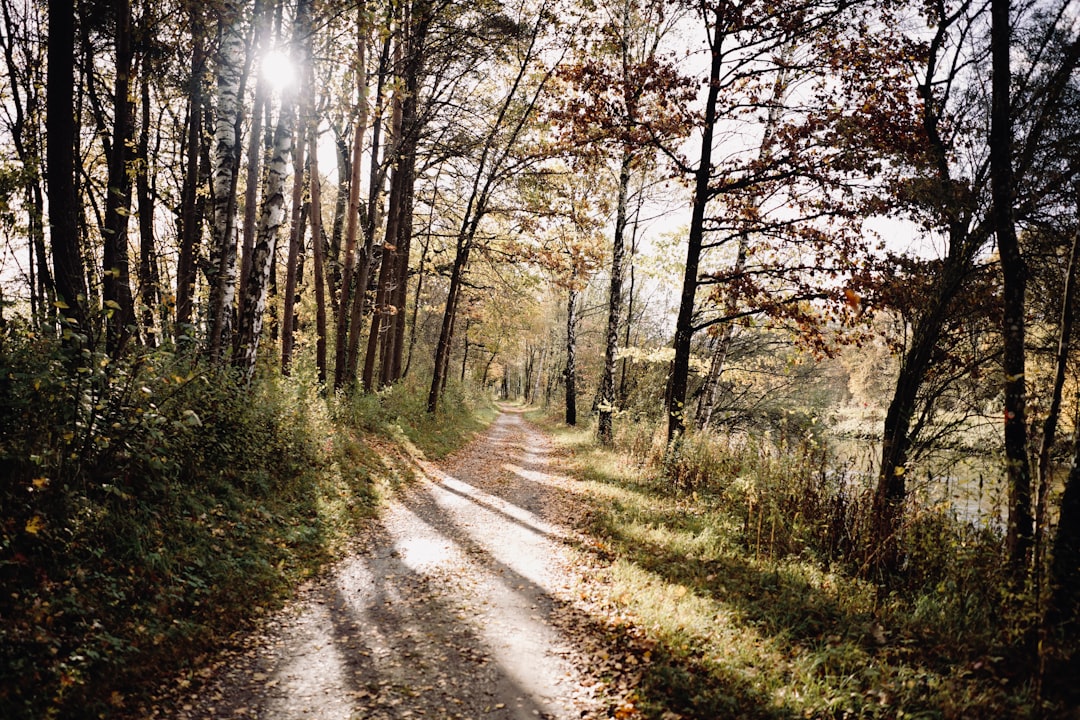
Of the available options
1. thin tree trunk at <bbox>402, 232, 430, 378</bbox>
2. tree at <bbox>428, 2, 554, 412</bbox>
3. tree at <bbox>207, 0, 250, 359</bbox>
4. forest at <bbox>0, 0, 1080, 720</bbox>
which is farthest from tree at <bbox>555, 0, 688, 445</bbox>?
thin tree trunk at <bbox>402, 232, 430, 378</bbox>

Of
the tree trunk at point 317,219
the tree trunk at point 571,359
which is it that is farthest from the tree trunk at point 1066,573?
the tree trunk at point 571,359

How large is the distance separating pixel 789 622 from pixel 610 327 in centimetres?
1121

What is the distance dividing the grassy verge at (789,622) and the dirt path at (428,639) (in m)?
0.73

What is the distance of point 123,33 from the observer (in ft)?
19.1

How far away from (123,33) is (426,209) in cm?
1603

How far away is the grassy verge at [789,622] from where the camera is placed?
371cm

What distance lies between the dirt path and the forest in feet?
1.59

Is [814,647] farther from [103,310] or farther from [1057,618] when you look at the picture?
[103,310]

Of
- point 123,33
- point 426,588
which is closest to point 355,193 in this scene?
point 123,33

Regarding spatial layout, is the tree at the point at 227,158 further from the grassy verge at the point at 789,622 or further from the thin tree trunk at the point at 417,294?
the thin tree trunk at the point at 417,294

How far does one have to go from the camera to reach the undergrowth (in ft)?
11.3

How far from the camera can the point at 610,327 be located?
15508 mm

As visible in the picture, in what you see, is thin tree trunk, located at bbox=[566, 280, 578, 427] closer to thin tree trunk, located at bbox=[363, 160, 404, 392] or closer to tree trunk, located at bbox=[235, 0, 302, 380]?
thin tree trunk, located at bbox=[363, 160, 404, 392]

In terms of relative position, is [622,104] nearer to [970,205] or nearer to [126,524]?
[970,205]
